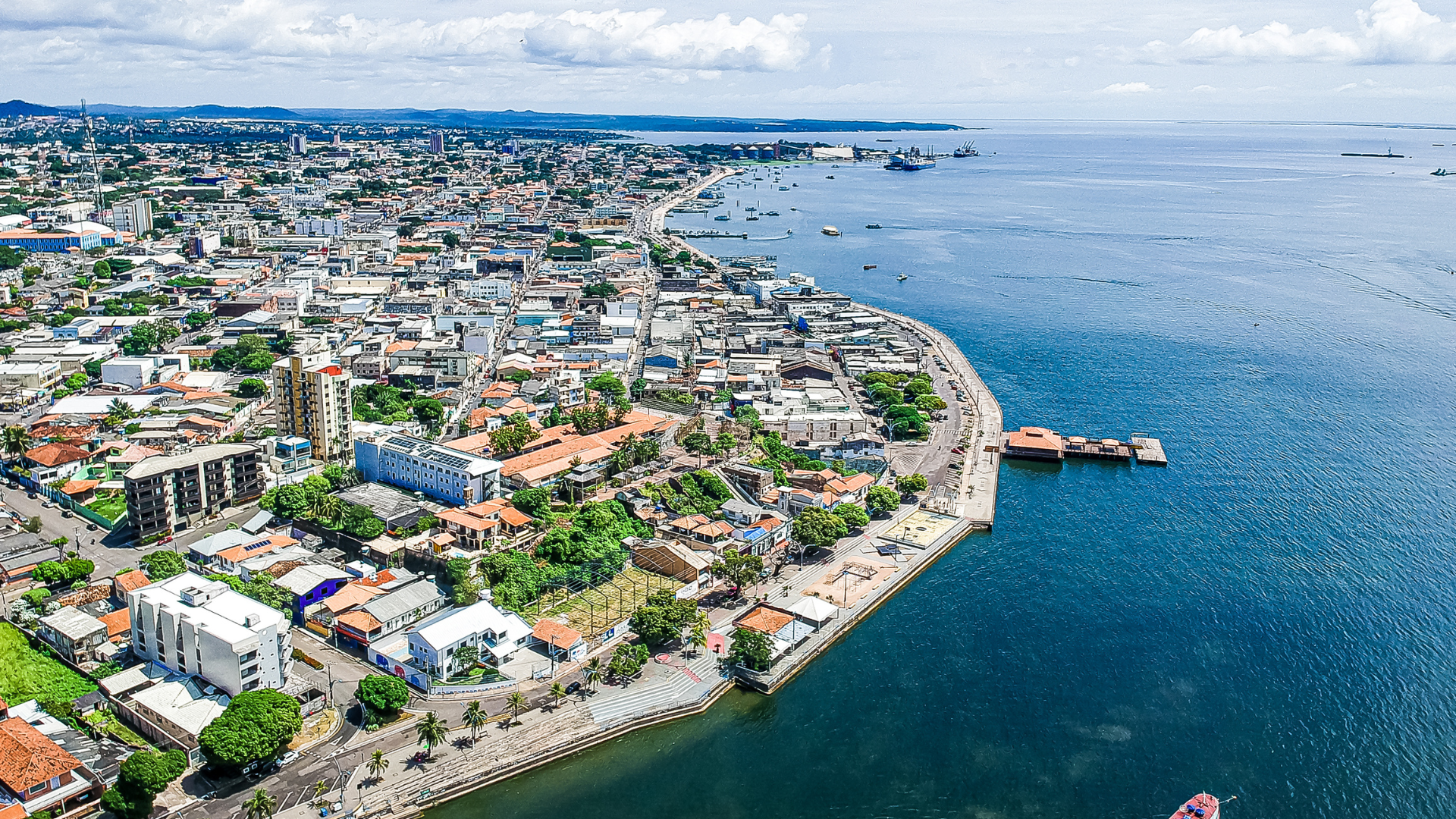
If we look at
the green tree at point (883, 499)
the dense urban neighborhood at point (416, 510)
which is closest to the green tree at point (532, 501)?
the dense urban neighborhood at point (416, 510)

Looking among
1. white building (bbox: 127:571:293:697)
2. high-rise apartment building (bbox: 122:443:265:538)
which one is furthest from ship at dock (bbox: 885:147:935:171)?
white building (bbox: 127:571:293:697)

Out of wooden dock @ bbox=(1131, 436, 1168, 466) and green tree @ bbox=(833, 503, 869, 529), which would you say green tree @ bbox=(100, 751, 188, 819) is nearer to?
green tree @ bbox=(833, 503, 869, 529)

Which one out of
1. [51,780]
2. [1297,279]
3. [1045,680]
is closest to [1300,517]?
[1045,680]

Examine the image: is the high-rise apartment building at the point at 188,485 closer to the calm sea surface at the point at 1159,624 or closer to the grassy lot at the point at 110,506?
the grassy lot at the point at 110,506

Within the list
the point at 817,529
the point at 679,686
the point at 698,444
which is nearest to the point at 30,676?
the point at 679,686

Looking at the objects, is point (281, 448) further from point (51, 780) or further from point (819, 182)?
point (819, 182)

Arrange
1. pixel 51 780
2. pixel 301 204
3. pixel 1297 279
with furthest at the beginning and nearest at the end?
1. pixel 301 204
2. pixel 1297 279
3. pixel 51 780
